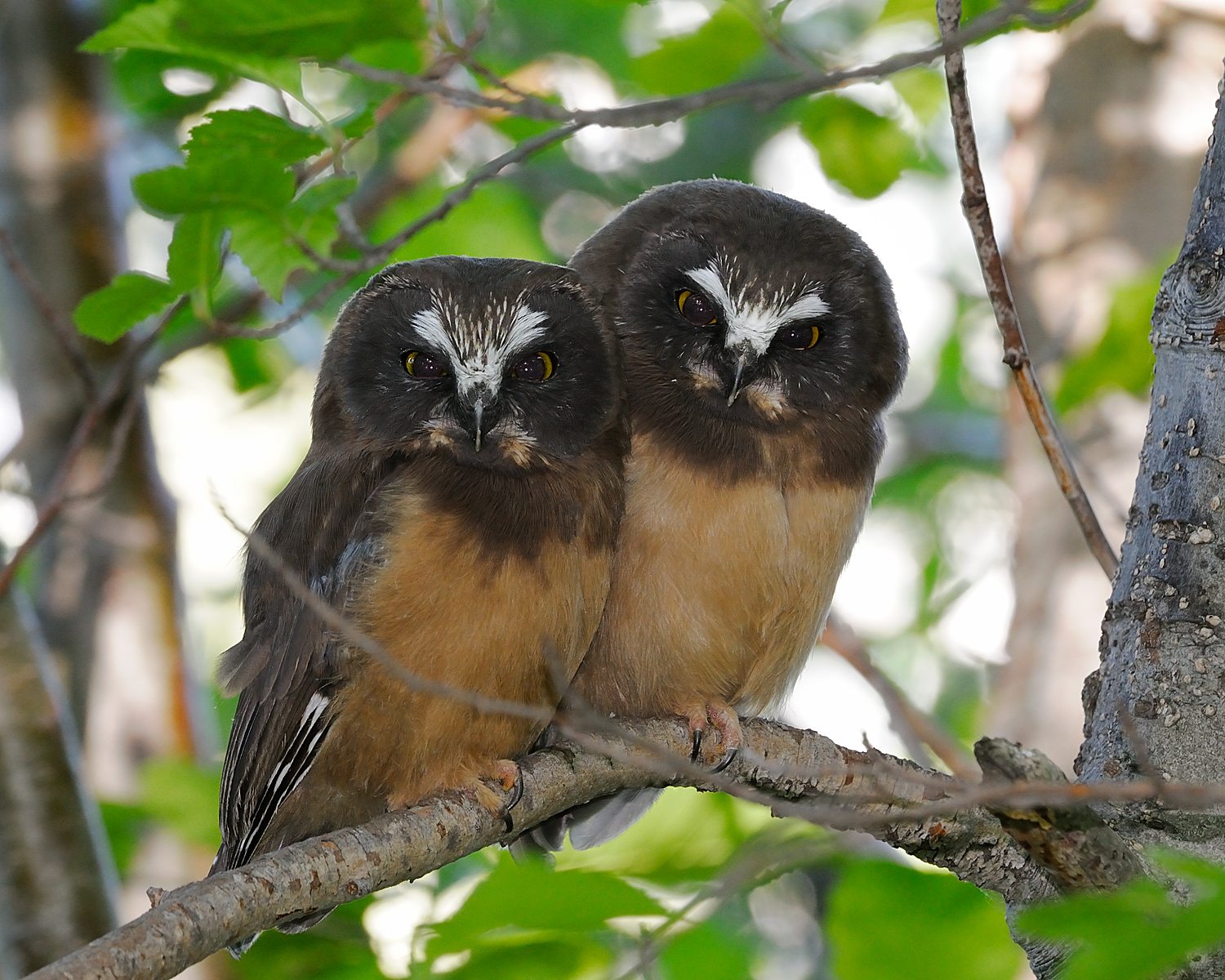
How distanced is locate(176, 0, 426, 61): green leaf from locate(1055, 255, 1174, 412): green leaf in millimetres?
2132

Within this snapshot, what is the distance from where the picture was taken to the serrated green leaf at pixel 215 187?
2576mm

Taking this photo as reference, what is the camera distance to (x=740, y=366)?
3.48 metres

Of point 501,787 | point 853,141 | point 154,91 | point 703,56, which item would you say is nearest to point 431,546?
point 501,787

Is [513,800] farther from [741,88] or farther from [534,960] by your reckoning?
[741,88]

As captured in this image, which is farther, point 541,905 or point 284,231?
point 284,231

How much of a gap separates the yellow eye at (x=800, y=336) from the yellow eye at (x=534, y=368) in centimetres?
64

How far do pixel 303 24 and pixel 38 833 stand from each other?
104 inches

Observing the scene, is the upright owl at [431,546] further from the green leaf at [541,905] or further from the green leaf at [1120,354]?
the green leaf at [1120,354]

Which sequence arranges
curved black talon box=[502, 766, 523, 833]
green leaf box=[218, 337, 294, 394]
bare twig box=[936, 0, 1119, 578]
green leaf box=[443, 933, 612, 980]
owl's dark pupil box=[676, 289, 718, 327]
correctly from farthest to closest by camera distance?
green leaf box=[218, 337, 294, 394] < owl's dark pupil box=[676, 289, 718, 327] < green leaf box=[443, 933, 612, 980] < curved black talon box=[502, 766, 523, 833] < bare twig box=[936, 0, 1119, 578]

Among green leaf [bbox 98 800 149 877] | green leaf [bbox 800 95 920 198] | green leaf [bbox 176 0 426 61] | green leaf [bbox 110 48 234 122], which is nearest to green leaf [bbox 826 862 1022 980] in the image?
green leaf [bbox 800 95 920 198]

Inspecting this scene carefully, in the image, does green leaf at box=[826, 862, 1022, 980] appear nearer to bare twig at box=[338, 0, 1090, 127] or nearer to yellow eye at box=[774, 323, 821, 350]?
yellow eye at box=[774, 323, 821, 350]

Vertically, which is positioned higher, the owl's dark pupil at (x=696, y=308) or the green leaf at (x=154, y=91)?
the green leaf at (x=154, y=91)

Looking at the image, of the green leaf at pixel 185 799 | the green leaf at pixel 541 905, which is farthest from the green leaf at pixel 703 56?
the green leaf at pixel 185 799

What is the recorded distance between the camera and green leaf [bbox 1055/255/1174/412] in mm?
3652
